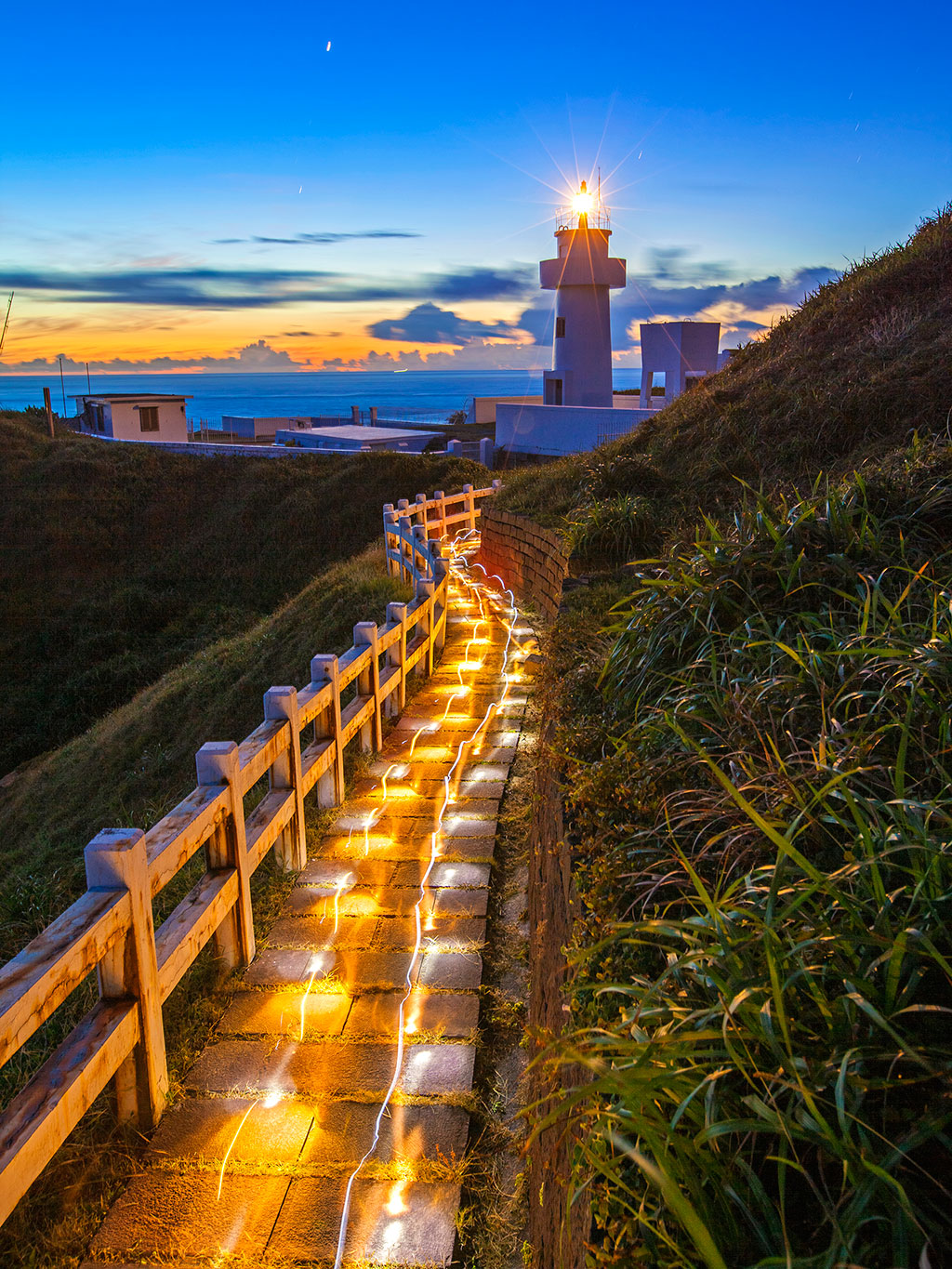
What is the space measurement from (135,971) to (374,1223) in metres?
1.11

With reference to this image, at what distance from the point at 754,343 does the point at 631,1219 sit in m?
15.6

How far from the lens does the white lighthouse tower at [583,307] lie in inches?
1377

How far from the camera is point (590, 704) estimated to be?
14.6 feet

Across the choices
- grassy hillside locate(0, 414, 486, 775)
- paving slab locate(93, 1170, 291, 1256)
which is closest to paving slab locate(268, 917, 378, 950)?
paving slab locate(93, 1170, 291, 1256)

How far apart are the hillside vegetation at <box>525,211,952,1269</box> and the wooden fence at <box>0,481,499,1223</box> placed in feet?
4.75

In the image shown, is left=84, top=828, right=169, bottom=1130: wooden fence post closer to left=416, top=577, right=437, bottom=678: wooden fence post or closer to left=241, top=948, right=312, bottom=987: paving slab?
left=241, top=948, right=312, bottom=987: paving slab

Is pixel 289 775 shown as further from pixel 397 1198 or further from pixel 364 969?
pixel 397 1198

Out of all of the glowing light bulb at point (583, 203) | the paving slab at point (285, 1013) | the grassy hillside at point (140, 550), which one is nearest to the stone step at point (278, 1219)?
the paving slab at point (285, 1013)

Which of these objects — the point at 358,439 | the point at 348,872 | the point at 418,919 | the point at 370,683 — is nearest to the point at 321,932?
the point at 418,919

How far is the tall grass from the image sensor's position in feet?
5.07

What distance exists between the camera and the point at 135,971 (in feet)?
10.3

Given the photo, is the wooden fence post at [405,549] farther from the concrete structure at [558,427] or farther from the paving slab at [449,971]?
the concrete structure at [558,427]

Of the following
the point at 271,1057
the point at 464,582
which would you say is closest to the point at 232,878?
the point at 271,1057

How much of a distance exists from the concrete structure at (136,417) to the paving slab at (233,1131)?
159 feet
